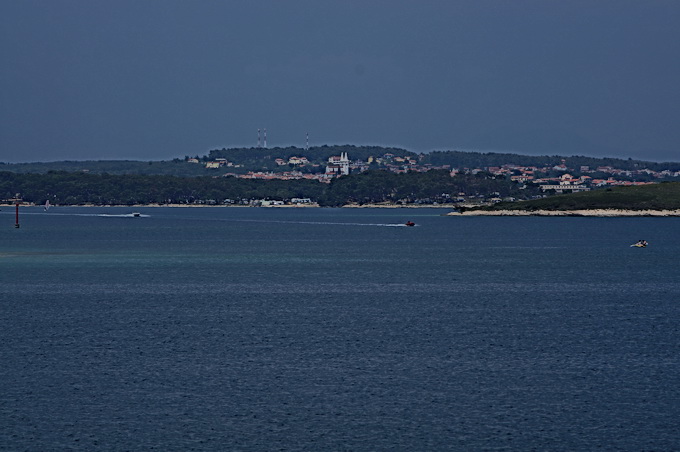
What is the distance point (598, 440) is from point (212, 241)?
111363mm

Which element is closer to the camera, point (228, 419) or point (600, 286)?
point (228, 419)

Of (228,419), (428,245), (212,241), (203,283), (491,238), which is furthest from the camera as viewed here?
(491,238)

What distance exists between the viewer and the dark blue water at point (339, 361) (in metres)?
24.2

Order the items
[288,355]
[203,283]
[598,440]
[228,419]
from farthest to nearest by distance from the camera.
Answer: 1. [203,283]
2. [288,355]
3. [228,419]
4. [598,440]

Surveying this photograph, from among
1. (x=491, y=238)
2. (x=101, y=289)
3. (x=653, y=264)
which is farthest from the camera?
(x=491, y=238)

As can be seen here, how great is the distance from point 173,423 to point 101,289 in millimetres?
38629

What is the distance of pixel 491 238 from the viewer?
142 meters

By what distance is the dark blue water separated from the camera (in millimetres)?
24234

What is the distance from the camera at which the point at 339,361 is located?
34.0 meters

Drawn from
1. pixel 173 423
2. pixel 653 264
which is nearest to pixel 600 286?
pixel 653 264

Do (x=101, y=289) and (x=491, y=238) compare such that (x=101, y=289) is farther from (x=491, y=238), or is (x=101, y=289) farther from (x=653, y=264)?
(x=491, y=238)

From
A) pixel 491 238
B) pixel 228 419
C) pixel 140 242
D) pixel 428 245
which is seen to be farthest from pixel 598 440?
pixel 491 238

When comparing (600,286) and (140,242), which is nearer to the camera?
(600,286)

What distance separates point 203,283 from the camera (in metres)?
67.0
